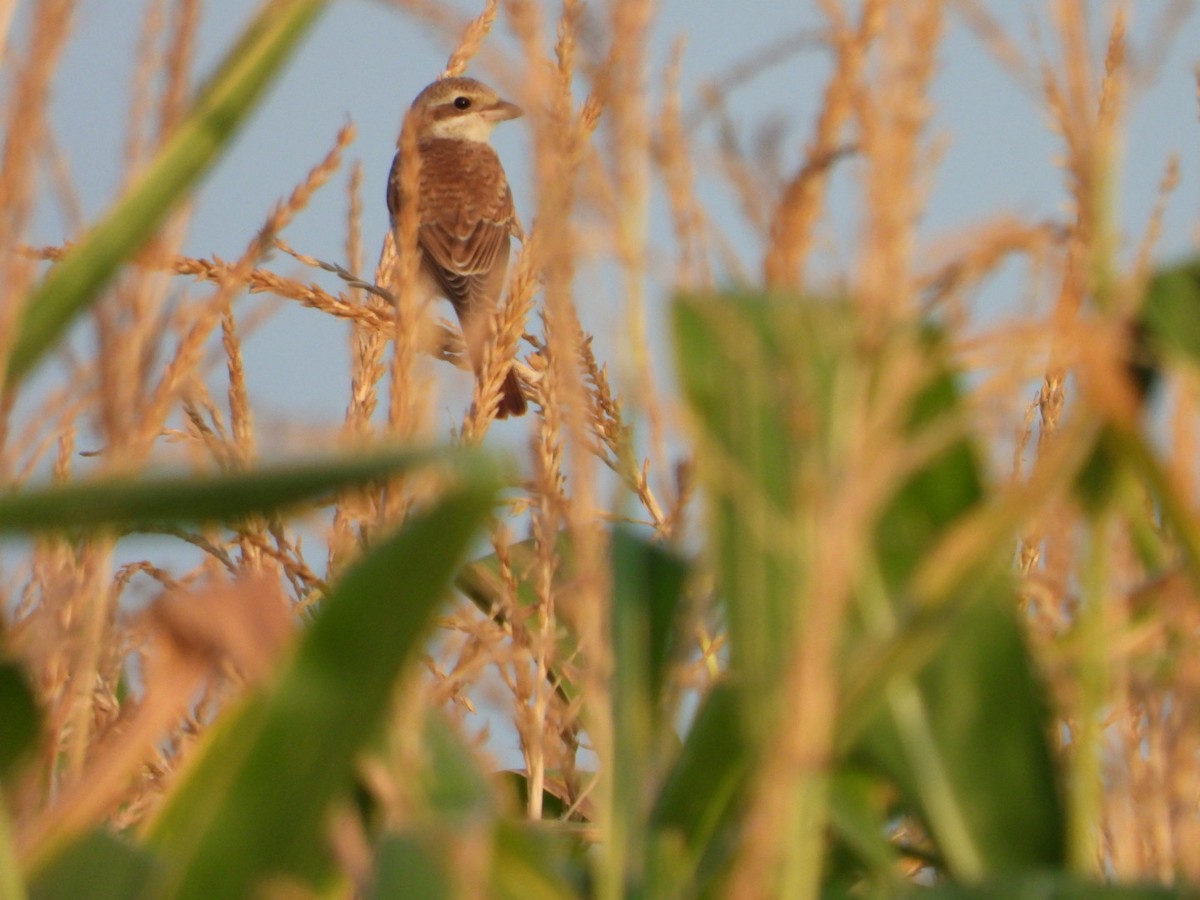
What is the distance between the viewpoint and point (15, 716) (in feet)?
3.39

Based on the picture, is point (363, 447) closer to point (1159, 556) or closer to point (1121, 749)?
point (1159, 556)

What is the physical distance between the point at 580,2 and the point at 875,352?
100cm

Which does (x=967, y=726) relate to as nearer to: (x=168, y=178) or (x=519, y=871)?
(x=519, y=871)

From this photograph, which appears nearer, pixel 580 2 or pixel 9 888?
pixel 9 888

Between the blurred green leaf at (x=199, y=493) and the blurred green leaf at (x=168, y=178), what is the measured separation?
252 mm

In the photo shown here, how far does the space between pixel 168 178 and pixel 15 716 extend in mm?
377

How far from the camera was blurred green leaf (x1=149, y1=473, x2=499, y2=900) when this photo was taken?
0.82 meters

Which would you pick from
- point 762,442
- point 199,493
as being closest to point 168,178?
point 199,493

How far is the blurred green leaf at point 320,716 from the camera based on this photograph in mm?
824

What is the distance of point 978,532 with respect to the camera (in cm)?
83

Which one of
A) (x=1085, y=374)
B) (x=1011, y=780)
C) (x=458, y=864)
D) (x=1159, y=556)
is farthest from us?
(x=1159, y=556)

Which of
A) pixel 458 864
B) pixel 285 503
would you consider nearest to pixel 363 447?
pixel 285 503

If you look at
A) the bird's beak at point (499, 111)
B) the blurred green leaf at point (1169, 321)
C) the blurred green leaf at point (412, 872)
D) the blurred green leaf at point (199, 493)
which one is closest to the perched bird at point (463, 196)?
the bird's beak at point (499, 111)

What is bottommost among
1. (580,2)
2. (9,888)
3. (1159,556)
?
(9,888)
